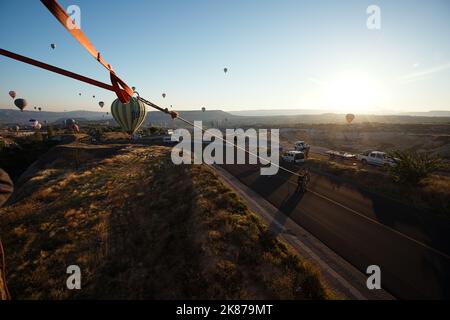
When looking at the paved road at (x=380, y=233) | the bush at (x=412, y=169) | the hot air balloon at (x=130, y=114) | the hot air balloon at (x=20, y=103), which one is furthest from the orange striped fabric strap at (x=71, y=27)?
the hot air balloon at (x=20, y=103)

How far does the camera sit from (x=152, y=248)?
11.4m

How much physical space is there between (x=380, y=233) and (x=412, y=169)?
10.3 metres

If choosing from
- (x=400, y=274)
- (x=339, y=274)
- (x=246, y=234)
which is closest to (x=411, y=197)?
(x=400, y=274)

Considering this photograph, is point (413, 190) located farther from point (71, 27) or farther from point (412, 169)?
point (71, 27)

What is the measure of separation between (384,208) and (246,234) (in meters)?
11.2

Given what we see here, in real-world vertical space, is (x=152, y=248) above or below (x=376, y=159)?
below

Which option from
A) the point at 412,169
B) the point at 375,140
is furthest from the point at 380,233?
the point at 375,140

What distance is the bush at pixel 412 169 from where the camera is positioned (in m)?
18.8

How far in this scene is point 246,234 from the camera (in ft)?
35.4

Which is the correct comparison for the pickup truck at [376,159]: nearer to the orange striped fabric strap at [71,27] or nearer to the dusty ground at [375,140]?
the dusty ground at [375,140]

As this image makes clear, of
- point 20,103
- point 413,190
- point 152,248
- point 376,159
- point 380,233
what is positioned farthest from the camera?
point 20,103

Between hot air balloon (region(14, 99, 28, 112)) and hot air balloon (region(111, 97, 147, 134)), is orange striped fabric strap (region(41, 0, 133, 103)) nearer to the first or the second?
hot air balloon (region(111, 97, 147, 134))

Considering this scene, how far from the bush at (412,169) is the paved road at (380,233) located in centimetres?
361
